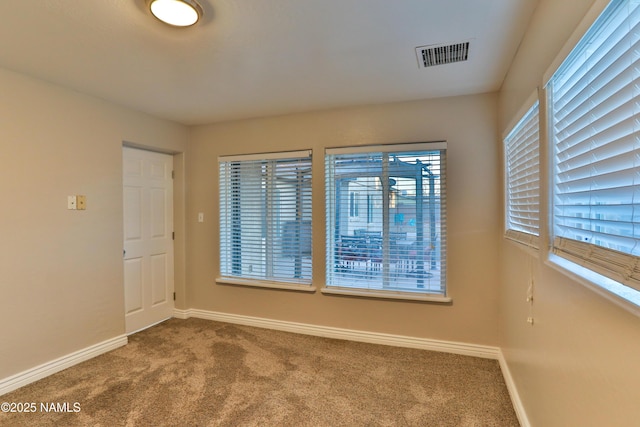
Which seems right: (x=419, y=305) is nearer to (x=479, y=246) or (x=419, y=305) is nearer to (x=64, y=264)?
(x=479, y=246)

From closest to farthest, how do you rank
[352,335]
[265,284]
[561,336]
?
[561,336]
[352,335]
[265,284]

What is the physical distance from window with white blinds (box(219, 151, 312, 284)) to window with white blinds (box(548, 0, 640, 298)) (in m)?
2.44

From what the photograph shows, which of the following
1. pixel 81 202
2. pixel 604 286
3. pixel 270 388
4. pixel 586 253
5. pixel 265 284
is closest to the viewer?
pixel 604 286

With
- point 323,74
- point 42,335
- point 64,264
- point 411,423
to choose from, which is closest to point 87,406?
point 42,335

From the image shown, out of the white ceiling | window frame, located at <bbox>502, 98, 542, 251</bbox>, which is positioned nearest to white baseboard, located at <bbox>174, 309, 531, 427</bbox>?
window frame, located at <bbox>502, 98, 542, 251</bbox>

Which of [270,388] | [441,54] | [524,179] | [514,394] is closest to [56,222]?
[270,388]

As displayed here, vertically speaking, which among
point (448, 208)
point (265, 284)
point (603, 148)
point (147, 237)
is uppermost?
point (603, 148)

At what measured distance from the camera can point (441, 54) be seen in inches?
84.9

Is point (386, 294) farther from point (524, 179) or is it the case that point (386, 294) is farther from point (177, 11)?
point (177, 11)

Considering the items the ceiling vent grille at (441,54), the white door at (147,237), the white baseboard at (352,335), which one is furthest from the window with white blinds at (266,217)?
the ceiling vent grille at (441,54)

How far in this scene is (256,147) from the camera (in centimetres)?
359

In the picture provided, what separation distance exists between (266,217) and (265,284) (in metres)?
0.79

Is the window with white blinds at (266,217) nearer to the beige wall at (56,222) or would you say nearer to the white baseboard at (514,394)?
the beige wall at (56,222)

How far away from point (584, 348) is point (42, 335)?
3.58 m
